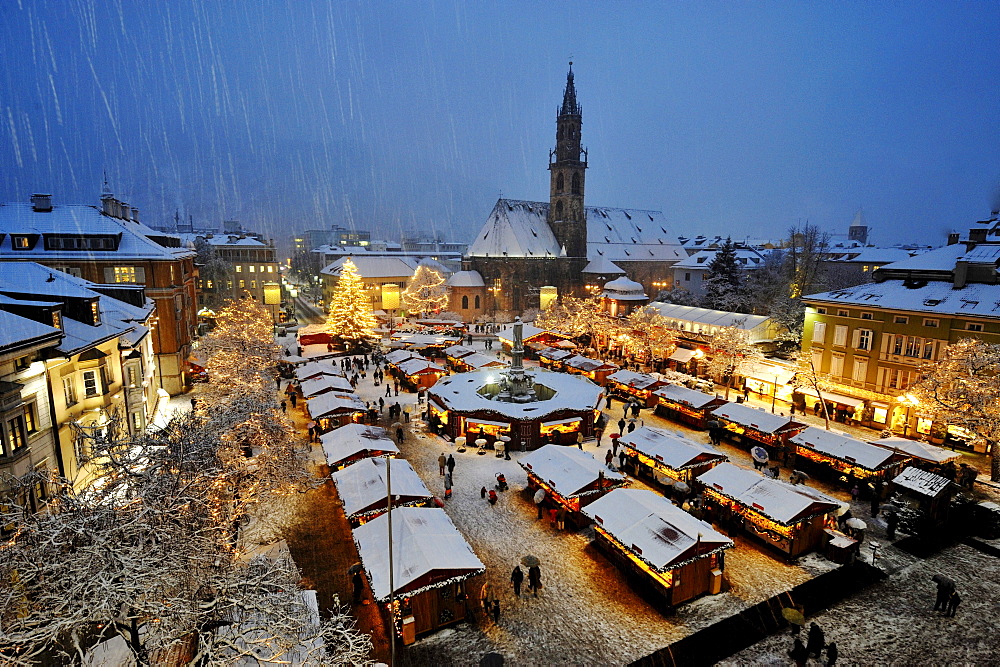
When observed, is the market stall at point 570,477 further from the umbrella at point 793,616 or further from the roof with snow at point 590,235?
the roof with snow at point 590,235

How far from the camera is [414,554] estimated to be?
14.1m

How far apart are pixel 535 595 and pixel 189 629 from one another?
9.84 metres

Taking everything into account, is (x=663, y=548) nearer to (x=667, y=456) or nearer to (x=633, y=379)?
(x=667, y=456)

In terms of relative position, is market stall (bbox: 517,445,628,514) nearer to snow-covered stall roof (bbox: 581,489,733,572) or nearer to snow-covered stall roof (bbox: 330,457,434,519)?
snow-covered stall roof (bbox: 581,489,733,572)

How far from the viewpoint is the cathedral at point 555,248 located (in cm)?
7525

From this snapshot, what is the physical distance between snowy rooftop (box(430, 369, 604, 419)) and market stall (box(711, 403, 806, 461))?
755cm

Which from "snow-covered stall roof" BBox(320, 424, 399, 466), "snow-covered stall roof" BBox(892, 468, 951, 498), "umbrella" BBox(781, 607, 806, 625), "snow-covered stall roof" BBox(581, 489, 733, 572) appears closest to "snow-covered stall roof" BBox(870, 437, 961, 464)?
"snow-covered stall roof" BBox(892, 468, 951, 498)

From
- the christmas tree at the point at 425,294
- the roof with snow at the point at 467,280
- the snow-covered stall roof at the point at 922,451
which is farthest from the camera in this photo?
the roof with snow at the point at 467,280

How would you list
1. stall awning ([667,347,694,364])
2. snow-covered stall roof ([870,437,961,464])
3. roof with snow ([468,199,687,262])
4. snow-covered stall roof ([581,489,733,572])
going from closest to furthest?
snow-covered stall roof ([581,489,733,572])
snow-covered stall roof ([870,437,961,464])
stall awning ([667,347,694,364])
roof with snow ([468,199,687,262])

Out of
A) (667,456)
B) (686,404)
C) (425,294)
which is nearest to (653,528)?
(667,456)

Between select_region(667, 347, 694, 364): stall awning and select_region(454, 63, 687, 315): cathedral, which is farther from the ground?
select_region(454, 63, 687, 315): cathedral

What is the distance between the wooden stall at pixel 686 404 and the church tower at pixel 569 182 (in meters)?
48.7

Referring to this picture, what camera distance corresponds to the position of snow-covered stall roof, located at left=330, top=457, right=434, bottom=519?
57.3 feet

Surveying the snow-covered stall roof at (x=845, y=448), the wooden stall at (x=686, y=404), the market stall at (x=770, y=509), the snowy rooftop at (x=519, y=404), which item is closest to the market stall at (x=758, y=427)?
the snow-covered stall roof at (x=845, y=448)
